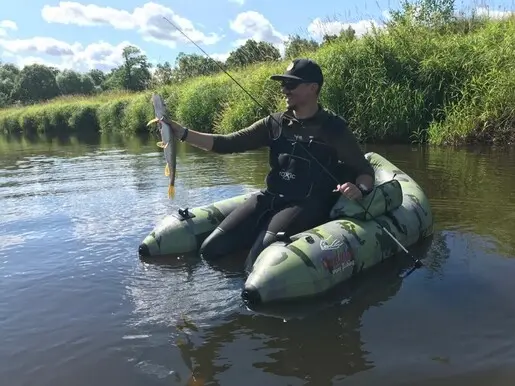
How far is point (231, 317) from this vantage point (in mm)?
4039

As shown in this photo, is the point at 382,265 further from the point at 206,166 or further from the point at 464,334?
the point at 206,166

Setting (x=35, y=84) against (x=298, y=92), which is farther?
(x=35, y=84)

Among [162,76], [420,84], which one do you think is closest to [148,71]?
[162,76]

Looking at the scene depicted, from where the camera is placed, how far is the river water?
3.27 m

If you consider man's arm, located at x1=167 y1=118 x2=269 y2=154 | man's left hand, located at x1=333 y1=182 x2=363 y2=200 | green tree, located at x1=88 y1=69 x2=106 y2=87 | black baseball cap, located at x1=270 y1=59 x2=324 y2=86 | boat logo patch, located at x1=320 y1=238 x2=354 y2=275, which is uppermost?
green tree, located at x1=88 y1=69 x2=106 y2=87

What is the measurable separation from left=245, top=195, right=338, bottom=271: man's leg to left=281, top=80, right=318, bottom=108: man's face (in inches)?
36.5

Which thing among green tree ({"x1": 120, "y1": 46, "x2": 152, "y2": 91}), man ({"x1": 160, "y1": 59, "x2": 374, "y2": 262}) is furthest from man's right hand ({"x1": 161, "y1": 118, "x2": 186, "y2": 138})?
green tree ({"x1": 120, "y1": 46, "x2": 152, "y2": 91})

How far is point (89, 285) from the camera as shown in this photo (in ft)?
15.9

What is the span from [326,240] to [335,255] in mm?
145

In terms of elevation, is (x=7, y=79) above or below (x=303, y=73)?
above

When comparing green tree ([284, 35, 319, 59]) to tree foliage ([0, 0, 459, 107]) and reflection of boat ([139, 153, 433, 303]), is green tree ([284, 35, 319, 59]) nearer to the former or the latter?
tree foliage ([0, 0, 459, 107])

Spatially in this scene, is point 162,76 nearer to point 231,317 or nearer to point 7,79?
point 231,317

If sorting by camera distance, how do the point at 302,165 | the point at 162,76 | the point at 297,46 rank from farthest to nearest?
A: 1. the point at 162,76
2. the point at 297,46
3. the point at 302,165

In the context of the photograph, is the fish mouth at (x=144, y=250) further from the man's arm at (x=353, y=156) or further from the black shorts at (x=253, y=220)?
the man's arm at (x=353, y=156)
